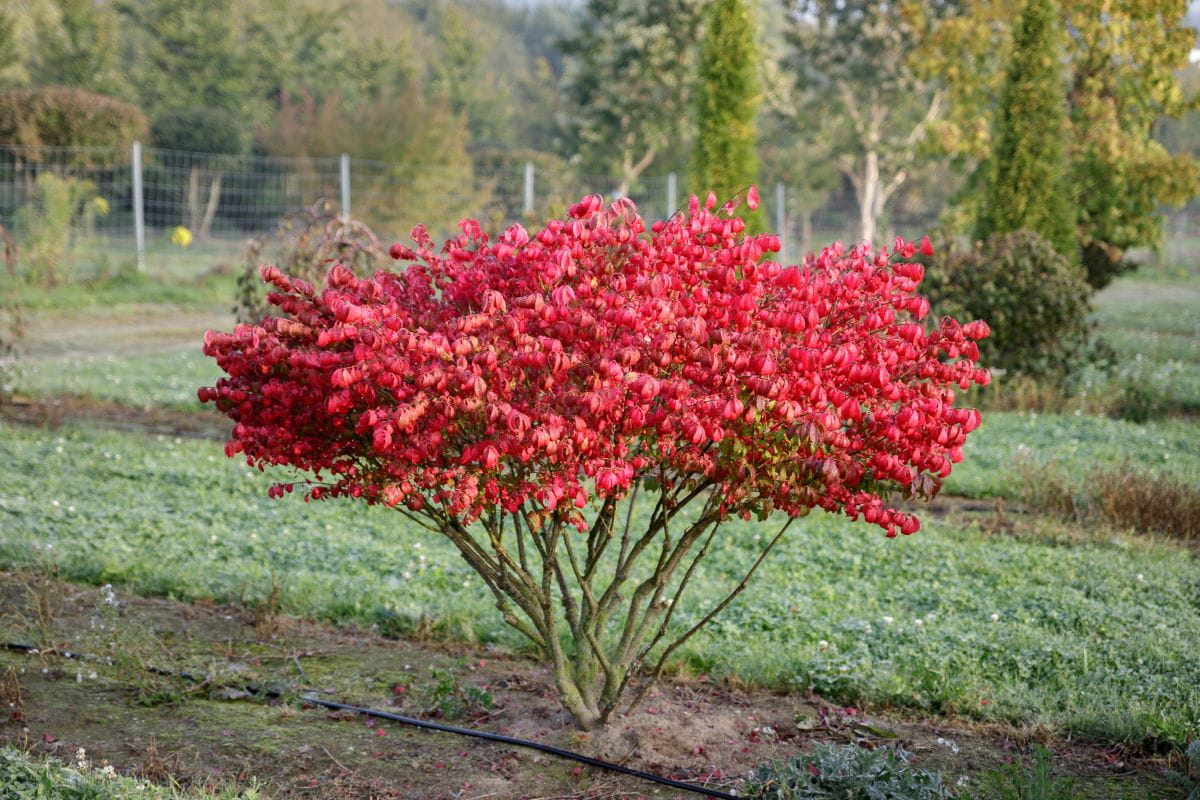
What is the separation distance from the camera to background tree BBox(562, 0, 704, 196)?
30.1 meters

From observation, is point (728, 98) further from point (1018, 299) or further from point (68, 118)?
point (68, 118)

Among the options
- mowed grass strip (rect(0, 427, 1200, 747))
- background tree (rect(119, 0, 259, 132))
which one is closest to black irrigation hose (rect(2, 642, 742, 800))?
mowed grass strip (rect(0, 427, 1200, 747))

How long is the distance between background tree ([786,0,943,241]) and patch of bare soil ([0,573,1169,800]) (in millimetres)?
27277

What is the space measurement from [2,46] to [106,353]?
16.1 metres

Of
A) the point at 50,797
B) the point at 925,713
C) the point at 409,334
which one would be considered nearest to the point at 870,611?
the point at 925,713

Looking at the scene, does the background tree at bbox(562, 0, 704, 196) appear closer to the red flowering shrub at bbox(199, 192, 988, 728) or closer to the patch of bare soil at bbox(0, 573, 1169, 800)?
the patch of bare soil at bbox(0, 573, 1169, 800)

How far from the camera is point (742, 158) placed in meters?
15.0

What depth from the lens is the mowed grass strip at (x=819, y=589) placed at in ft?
12.7

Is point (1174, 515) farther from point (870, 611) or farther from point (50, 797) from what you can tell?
point (50, 797)

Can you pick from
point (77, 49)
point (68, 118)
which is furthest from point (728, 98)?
point (77, 49)

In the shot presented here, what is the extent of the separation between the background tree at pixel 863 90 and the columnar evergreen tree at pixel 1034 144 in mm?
18074

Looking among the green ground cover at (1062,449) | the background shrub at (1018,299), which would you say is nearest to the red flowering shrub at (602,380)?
the green ground cover at (1062,449)

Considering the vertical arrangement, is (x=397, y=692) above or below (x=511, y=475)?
below

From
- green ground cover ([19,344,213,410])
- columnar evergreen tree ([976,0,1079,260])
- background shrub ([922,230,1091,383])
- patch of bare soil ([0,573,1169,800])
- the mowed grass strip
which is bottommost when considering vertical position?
patch of bare soil ([0,573,1169,800])
